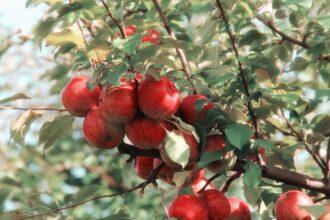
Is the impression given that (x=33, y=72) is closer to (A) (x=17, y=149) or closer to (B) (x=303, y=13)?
(A) (x=17, y=149)

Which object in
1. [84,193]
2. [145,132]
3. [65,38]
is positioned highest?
[65,38]

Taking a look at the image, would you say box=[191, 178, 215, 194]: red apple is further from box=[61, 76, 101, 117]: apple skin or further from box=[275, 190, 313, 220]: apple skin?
box=[61, 76, 101, 117]: apple skin

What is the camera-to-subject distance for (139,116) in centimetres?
164

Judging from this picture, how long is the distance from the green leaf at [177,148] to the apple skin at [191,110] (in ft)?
0.44

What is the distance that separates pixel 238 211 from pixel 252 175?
0.67 feet

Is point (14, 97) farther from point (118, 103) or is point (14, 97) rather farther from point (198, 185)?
point (198, 185)

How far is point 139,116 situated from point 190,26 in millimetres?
1084

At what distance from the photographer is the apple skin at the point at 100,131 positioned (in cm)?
164

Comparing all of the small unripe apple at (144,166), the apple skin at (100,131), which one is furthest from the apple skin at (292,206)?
the apple skin at (100,131)

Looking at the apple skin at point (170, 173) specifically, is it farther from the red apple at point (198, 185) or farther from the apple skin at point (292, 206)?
the apple skin at point (292, 206)

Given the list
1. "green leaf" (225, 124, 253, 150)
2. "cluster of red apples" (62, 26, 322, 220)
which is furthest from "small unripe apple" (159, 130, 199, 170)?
"green leaf" (225, 124, 253, 150)

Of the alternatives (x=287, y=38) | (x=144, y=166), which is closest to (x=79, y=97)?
(x=144, y=166)

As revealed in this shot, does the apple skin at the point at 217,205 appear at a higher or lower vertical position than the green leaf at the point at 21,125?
lower

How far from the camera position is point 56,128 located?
179 cm
